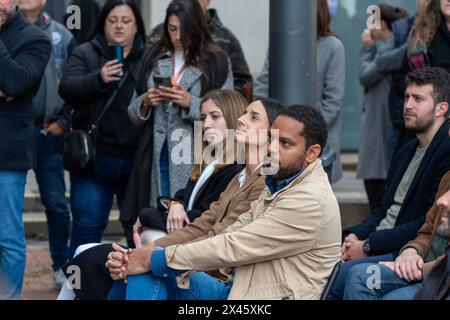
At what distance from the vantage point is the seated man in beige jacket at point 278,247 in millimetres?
5469

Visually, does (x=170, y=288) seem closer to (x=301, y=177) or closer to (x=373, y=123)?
(x=301, y=177)

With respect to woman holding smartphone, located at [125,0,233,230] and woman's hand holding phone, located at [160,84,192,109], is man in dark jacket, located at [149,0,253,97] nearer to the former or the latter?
woman holding smartphone, located at [125,0,233,230]

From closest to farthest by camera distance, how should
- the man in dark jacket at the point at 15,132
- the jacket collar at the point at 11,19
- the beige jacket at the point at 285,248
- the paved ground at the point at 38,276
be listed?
the beige jacket at the point at 285,248 → the man in dark jacket at the point at 15,132 → the jacket collar at the point at 11,19 → the paved ground at the point at 38,276

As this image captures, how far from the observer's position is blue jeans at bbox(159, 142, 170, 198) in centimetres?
768

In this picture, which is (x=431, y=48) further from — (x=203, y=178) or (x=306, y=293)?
(x=306, y=293)

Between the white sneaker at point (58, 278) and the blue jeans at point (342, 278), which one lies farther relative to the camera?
the white sneaker at point (58, 278)

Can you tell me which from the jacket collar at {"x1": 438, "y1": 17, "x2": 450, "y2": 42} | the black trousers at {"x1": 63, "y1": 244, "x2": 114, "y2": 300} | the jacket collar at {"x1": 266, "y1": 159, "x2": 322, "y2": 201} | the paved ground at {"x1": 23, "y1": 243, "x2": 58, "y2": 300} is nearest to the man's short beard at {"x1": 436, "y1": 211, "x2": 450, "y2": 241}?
the jacket collar at {"x1": 266, "y1": 159, "x2": 322, "y2": 201}

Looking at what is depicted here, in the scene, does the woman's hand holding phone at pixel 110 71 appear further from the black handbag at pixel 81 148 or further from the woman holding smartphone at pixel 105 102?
the black handbag at pixel 81 148

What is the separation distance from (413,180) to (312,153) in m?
0.85

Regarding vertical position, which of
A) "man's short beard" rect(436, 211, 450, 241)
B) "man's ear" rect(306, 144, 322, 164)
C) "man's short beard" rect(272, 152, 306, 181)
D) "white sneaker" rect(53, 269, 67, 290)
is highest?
"man's ear" rect(306, 144, 322, 164)

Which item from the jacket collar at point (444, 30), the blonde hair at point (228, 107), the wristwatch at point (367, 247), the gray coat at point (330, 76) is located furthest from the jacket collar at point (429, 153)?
the gray coat at point (330, 76)

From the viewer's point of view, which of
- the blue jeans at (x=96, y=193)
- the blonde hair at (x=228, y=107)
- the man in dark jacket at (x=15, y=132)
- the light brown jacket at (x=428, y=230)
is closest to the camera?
the light brown jacket at (x=428, y=230)

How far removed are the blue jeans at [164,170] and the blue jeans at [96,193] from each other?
34cm

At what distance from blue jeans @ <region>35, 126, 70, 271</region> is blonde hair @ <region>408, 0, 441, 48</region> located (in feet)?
8.53
